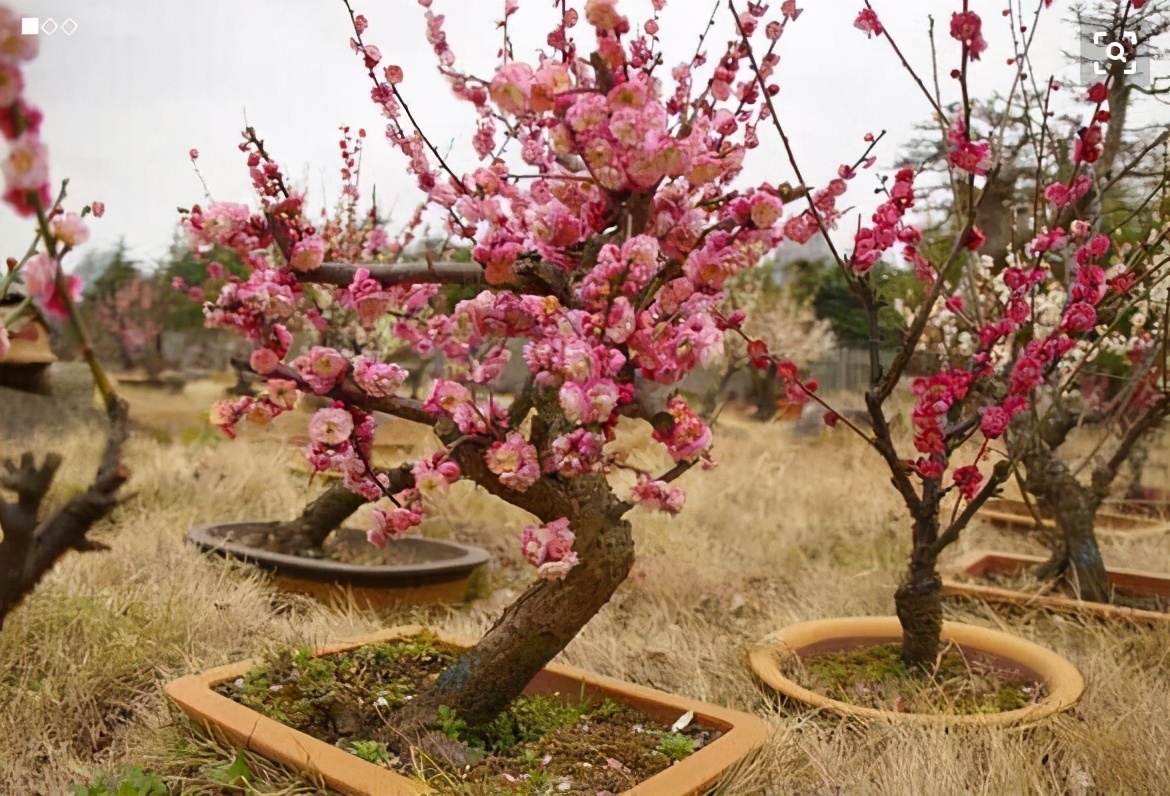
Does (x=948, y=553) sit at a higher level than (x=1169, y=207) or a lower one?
lower

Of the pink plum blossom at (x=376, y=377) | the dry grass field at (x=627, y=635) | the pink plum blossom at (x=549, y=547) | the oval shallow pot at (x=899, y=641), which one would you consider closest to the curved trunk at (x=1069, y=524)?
the dry grass field at (x=627, y=635)

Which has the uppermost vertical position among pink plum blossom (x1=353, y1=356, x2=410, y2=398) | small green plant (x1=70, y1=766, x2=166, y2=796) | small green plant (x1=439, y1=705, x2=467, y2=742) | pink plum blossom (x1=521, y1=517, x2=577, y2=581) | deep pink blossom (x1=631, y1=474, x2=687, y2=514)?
pink plum blossom (x1=353, y1=356, x2=410, y2=398)

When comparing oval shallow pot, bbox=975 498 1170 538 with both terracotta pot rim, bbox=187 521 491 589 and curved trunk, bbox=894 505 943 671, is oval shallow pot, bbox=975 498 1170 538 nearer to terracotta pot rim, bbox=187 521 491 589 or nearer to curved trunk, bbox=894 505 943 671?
curved trunk, bbox=894 505 943 671

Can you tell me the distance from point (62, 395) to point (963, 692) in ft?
4.26

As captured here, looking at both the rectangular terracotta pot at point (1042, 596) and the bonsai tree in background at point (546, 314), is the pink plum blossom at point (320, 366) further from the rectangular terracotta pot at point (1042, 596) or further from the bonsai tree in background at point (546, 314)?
the rectangular terracotta pot at point (1042, 596)

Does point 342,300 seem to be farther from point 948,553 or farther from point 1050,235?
point 948,553

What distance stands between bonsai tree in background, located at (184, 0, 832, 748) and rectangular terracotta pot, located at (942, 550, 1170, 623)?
3.95 feet

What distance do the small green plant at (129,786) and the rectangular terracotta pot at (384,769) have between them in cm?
9

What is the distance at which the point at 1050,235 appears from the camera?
55.2 inches

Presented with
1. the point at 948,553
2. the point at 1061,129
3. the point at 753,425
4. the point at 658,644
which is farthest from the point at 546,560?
the point at 753,425

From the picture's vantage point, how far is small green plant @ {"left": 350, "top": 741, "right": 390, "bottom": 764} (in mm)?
1036

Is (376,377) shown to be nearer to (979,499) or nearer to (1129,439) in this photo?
(979,499)

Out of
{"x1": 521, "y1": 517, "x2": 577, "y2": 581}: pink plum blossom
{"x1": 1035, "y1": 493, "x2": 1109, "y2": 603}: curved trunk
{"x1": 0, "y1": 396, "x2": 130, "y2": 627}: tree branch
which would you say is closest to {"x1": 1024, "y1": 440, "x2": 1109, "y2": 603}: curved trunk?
{"x1": 1035, "y1": 493, "x2": 1109, "y2": 603}: curved trunk

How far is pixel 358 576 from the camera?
191 centimetres
